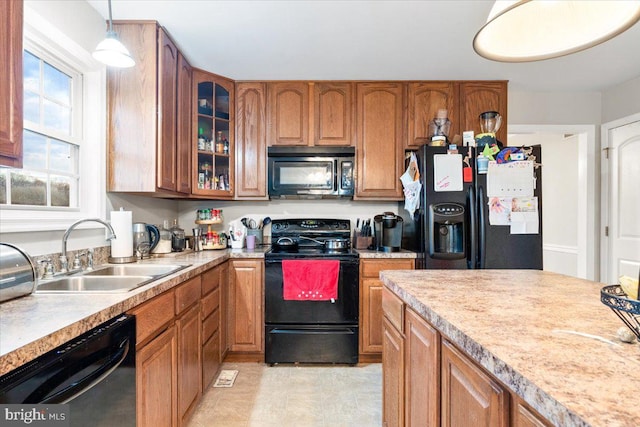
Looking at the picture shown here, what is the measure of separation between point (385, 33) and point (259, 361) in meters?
2.67

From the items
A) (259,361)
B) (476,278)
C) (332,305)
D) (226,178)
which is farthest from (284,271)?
Result: (476,278)

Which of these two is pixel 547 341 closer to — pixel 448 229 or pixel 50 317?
pixel 50 317

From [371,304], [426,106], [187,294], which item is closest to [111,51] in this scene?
[187,294]

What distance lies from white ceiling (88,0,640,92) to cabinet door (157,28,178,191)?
0.12m

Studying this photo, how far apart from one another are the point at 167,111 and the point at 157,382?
5.50ft

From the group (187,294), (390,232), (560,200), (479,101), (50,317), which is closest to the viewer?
(50,317)

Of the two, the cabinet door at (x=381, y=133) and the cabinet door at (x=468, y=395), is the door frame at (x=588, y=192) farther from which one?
the cabinet door at (x=468, y=395)

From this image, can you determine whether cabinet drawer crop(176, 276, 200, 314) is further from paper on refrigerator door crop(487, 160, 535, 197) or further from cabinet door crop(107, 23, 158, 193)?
paper on refrigerator door crop(487, 160, 535, 197)

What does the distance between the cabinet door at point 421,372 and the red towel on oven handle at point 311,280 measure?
1241mm

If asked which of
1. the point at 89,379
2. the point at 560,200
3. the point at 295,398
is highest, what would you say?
the point at 560,200

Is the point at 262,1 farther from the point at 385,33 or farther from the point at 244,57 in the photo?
the point at 385,33

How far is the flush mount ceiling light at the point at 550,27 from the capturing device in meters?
0.97

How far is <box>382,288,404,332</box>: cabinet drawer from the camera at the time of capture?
1.32 meters

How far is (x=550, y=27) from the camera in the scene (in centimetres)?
108
